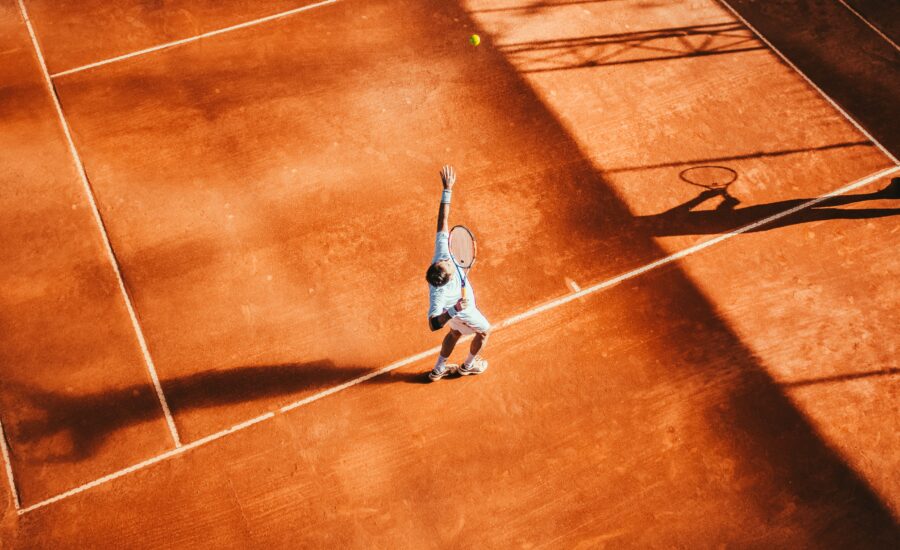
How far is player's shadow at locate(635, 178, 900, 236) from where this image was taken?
8.36m

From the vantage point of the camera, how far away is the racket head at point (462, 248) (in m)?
5.01

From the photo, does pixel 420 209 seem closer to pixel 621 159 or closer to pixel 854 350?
pixel 621 159

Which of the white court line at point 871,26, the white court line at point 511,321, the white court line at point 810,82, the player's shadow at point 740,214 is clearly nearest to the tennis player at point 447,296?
the white court line at point 511,321

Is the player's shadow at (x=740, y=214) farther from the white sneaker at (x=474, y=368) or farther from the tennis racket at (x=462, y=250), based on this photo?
the tennis racket at (x=462, y=250)

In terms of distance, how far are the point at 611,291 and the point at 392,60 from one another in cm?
556

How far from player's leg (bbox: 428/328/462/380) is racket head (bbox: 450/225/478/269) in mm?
1011

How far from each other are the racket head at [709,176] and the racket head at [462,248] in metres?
5.09

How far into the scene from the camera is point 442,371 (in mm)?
6789

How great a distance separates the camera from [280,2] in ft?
35.2

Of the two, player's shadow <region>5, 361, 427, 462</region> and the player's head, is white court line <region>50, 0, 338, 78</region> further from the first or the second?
the player's head

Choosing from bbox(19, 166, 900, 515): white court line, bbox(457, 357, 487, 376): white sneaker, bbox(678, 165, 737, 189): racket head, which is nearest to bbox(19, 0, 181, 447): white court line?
bbox(19, 166, 900, 515): white court line

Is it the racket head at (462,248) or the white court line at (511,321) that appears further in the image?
the white court line at (511,321)

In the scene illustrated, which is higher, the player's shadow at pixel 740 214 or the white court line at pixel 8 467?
the player's shadow at pixel 740 214

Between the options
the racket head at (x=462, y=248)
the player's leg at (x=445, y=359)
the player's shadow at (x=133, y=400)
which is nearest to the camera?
the racket head at (x=462, y=248)
